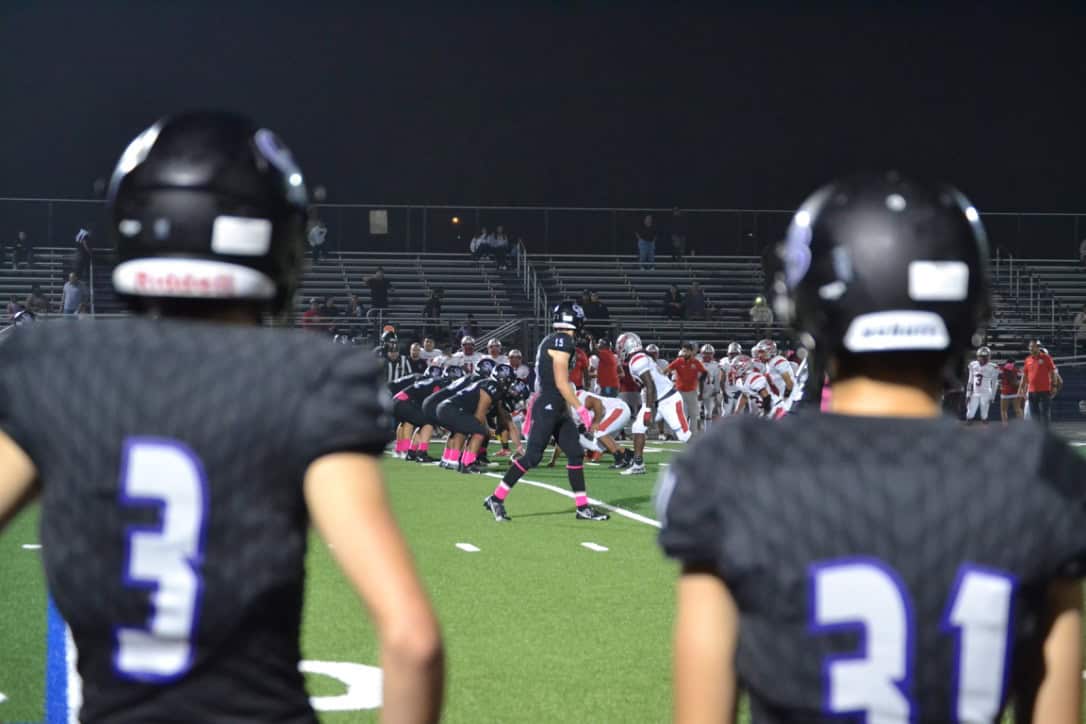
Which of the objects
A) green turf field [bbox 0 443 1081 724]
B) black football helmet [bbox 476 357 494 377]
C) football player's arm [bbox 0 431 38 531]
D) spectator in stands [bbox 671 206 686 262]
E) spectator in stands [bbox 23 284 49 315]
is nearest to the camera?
football player's arm [bbox 0 431 38 531]

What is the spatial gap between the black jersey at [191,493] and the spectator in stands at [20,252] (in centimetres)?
3672

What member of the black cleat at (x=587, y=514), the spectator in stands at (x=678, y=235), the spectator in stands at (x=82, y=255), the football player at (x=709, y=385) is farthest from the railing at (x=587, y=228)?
the black cleat at (x=587, y=514)

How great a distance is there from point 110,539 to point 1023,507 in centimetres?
125

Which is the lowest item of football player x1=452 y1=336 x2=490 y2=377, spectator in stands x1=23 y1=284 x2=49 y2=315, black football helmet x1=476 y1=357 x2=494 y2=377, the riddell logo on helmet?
football player x1=452 y1=336 x2=490 y2=377

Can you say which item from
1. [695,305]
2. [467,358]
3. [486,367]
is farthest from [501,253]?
[486,367]

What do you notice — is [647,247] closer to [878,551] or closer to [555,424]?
[555,424]

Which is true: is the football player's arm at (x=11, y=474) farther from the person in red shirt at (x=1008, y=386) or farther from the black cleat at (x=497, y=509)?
the person in red shirt at (x=1008, y=386)

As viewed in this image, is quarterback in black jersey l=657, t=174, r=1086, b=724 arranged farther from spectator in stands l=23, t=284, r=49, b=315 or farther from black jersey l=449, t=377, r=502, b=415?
spectator in stands l=23, t=284, r=49, b=315

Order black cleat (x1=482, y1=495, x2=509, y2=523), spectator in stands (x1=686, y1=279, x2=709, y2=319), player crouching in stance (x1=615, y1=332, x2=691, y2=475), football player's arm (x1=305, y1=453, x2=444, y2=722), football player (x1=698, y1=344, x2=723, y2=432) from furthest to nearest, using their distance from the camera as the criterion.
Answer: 1. spectator in stands (x1=686, y1=279, x2=709, y2=319)
2. football player (x1=698, y1=344, x2=723, y2=432)
3. player crouching in stance (x1=615, y1=332, x2=691, y2=475)
4. black cleat (x1=482, y1=495, x2=509, y2=523)
5. football player's arm (x1=305, y1=453, x2=444, y2=722)

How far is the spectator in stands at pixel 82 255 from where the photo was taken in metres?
34.9

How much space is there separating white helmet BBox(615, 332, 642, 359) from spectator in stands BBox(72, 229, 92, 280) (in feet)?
46.9

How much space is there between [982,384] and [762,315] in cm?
775

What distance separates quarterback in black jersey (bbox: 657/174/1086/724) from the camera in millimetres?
2029

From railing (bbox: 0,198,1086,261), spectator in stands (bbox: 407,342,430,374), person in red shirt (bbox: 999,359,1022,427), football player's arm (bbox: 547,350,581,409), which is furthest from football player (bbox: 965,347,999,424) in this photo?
football player's arm (bbox: 547,350,581,409)
